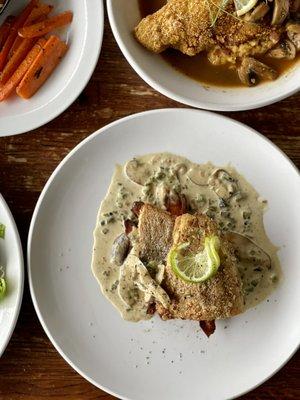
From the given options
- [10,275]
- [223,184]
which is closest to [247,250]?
[223,184]

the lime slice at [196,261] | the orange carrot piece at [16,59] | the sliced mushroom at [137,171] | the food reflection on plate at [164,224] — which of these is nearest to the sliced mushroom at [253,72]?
the food reflection on plate at [164,224]

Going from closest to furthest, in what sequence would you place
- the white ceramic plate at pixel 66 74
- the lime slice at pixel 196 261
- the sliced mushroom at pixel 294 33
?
the lime slice at pixel 196 261 < the sliced mushroom at pixel 294 33 < the white ceramic plate at pixel 66 74

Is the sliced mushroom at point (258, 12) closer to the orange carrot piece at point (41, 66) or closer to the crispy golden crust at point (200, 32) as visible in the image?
the crispy golden crust at point (200, 32)

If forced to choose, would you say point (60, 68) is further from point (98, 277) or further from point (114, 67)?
point (98, 277)

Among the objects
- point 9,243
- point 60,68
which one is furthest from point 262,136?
point 9,243

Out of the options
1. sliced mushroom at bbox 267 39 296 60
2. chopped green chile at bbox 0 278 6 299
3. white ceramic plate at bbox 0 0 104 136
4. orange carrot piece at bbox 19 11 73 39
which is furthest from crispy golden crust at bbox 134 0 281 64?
chopped green chile at bbox 0 278 6 299

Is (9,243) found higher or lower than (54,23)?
lower

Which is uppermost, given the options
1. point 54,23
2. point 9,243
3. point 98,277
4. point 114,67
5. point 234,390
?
point 54,23
